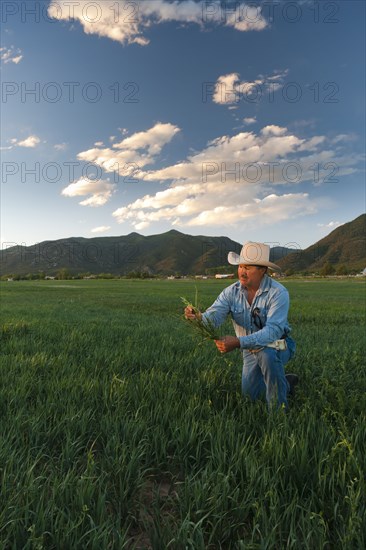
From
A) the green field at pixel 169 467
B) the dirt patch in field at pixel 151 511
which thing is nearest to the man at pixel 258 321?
the green field at pixel 169 467

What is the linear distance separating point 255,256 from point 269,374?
1351 mm

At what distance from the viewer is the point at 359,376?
5.29 meters

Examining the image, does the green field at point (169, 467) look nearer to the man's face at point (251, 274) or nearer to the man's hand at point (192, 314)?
the man's hand at point (192, 314)

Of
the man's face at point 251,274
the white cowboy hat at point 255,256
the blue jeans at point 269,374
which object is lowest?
the blue jeans at point 269,374

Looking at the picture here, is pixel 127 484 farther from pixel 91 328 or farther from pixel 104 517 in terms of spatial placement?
pixel 91 328

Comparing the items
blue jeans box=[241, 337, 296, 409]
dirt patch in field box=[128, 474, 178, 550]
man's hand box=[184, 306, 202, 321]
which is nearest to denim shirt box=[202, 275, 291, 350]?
man's hand box=[184, 306, 202, 321]

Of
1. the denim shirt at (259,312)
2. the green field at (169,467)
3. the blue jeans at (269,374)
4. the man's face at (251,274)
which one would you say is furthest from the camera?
the man's face at (251,274)

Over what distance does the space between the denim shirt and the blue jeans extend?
0.25m

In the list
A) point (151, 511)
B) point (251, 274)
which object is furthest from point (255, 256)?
point (151, 511)

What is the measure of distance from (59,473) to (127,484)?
0.54 m

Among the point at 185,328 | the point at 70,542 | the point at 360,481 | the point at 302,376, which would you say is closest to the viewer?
the point at 70,542

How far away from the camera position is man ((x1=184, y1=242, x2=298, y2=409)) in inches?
141

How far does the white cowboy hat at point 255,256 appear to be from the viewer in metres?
3.84

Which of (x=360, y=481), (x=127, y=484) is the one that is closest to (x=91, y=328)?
(x=127, y=484)
